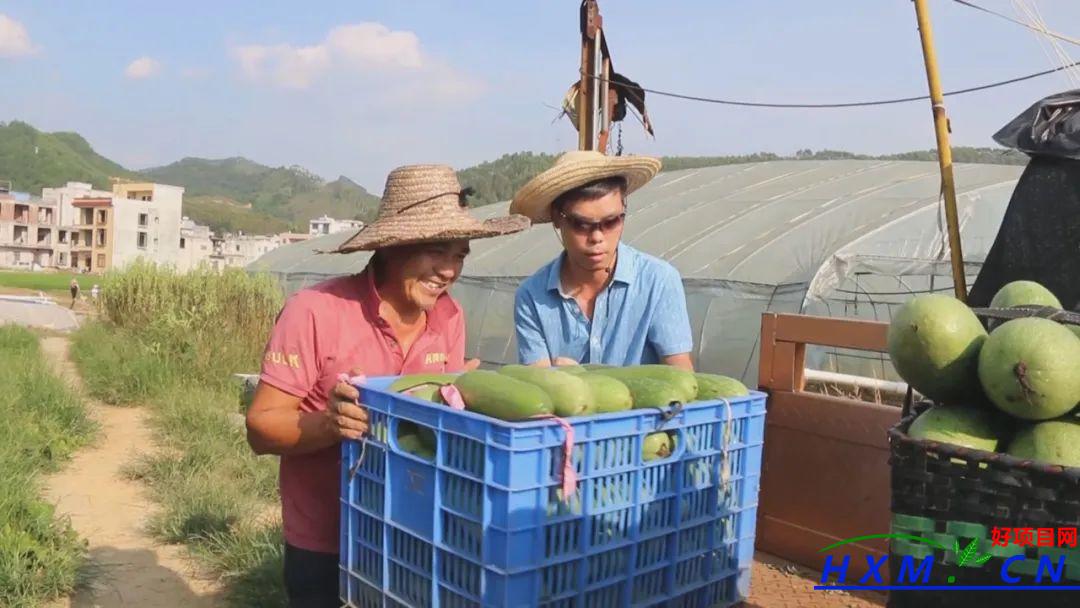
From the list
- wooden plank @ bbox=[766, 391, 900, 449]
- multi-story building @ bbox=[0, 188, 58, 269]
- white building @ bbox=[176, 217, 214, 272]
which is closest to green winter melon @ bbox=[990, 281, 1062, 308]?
wooden plank @ bbox=[766, 391, 900, 449]

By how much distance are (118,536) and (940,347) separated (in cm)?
617

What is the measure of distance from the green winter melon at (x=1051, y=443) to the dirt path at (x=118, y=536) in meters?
4.84

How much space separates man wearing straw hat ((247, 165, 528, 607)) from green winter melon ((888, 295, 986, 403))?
134cm

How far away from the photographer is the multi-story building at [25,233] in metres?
75.4

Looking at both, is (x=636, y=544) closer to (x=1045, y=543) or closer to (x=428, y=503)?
(x=428, y=503)

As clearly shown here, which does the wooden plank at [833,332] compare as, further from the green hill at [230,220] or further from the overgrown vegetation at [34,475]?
the green hill at [230,220]

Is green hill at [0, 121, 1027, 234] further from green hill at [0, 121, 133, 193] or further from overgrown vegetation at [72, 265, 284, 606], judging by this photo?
overgrown vegetation at [72, 265, 284, 606]

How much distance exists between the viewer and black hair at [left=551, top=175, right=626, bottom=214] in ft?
9.75

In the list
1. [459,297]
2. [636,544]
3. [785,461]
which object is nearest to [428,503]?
[636,544]

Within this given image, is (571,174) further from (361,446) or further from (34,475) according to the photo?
(34,475)

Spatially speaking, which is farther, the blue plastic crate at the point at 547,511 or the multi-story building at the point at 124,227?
the multi-story building at the point at 124,227

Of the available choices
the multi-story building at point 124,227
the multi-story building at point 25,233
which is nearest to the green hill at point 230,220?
the multi-story building at point 124,227

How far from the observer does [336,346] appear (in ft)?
8.12

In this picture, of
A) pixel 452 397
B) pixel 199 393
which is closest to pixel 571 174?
pixel 452 397
